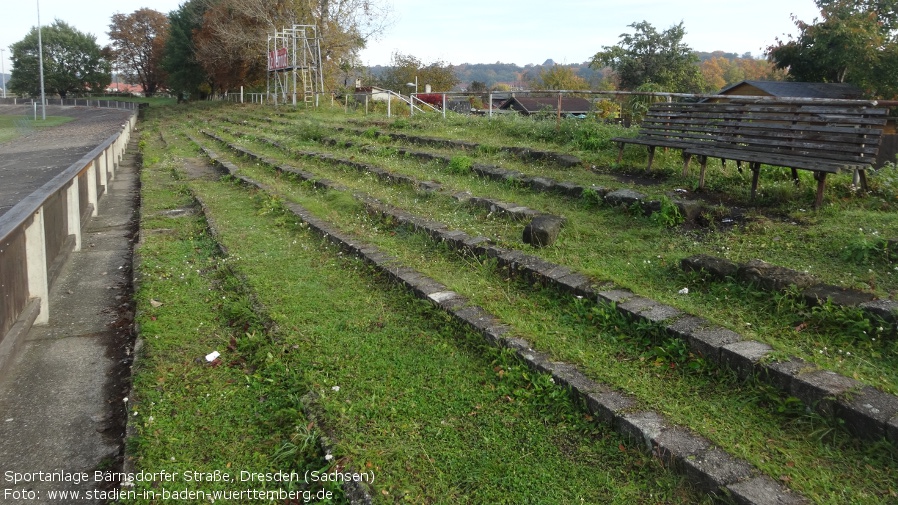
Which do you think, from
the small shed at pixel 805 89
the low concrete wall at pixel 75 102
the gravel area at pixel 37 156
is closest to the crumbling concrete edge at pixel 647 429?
the gravel area at pixel 37 156

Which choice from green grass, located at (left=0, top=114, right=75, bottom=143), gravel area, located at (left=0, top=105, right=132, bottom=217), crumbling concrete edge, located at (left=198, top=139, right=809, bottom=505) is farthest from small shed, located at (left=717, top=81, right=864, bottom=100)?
green grass, located at (left=0, top=114, right=75, bottom=143)

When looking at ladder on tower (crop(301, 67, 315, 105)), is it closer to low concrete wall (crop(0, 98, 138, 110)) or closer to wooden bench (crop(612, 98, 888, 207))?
wooden bench (crop(612, 98, 888, 207))

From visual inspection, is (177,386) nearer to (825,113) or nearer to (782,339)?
(782,339)

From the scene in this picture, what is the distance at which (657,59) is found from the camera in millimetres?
48031

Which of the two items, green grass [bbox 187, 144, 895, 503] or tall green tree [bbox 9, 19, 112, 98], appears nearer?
green grass [bbox 187, 144, 895, 503]

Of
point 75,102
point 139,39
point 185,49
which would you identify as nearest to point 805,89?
point 185,49

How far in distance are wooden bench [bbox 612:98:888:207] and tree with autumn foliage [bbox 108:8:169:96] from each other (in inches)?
2844

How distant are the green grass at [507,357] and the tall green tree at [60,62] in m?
77.7

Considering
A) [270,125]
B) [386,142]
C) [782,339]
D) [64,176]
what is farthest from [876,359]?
[270,125]

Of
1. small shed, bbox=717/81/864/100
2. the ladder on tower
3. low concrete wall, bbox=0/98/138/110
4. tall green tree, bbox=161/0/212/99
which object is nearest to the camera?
small shed, bbox=717/81/864/100

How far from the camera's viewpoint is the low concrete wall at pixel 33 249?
4199 millimetres

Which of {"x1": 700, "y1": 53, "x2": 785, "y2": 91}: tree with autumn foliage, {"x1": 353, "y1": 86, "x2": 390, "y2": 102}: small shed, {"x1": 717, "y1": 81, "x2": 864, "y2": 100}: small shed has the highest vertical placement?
{"x1": 700, "y1": 53, "x2": 785, "y2": 91}: tree with autumn foliage

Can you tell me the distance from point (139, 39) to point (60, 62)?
899 centimetres

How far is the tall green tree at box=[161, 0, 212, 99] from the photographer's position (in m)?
45.0
